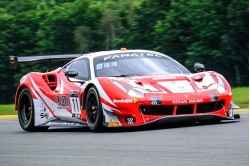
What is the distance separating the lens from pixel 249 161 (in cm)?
656

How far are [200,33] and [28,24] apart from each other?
20050mm

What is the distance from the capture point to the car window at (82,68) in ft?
39.2

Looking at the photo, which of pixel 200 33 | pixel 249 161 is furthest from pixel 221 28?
pixel 249 161

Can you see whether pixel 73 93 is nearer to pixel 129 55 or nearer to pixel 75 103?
pixel 75 103

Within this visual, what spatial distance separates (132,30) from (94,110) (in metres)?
39.3

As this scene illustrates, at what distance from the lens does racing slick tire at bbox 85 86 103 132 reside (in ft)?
36.0

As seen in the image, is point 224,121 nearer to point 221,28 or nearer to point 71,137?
point 71,137

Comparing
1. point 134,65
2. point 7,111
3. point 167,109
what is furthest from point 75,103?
point 7,111

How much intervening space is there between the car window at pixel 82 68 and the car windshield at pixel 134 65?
0.15 m

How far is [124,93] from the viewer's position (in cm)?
1084

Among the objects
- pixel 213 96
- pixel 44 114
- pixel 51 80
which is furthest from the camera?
pixel 51 80

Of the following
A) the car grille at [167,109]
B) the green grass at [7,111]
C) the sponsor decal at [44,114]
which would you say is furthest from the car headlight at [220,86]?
the green grass at [7,111]

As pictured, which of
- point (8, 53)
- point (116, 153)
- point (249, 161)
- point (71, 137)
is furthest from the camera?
point (8, 53)

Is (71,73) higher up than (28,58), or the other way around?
(28,58)
